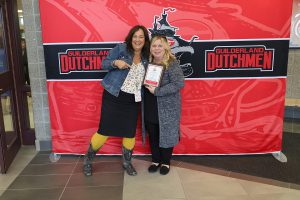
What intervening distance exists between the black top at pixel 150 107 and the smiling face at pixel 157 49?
13.3 inches

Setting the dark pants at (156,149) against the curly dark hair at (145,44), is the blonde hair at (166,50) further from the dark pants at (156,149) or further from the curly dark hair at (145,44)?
the dark pants at (156,149)

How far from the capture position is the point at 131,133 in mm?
3000

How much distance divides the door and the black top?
145cm

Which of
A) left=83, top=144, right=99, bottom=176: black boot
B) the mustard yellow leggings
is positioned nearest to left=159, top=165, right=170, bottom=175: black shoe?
the mustard yellow leggings

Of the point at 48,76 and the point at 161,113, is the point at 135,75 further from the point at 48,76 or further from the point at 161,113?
the point at 48,76

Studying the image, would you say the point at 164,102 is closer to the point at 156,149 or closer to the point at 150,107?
the point at 150,107

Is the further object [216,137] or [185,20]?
[216,137]

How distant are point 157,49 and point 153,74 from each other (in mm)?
225

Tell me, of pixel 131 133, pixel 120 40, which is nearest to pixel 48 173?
pixel 131 133

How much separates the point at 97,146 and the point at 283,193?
68.7 inches

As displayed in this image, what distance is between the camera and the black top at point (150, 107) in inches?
115

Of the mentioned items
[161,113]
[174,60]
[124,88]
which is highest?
[174,60]

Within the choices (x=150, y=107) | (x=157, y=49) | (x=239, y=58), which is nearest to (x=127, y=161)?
(x=150, y=107)

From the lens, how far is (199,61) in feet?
10.4
